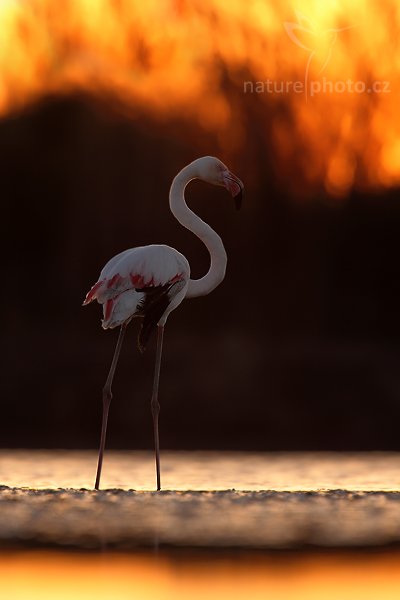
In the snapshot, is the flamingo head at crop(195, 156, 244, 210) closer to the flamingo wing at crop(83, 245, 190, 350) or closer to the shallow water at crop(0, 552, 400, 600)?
the flamingo wing at crop(83, 245, 190, 350)

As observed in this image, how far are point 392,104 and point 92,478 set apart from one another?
11.2 meters

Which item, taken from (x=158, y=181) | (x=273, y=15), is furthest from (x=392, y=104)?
(x=158, y=181)

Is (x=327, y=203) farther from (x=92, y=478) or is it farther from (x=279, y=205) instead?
(x=92, y=478)

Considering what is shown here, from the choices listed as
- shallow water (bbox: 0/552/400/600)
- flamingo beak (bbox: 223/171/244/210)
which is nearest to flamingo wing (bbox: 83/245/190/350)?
flamingo beak (bbox: 223/171/244/210)

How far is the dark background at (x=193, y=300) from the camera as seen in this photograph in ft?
77.0

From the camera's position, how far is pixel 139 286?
11789 mm

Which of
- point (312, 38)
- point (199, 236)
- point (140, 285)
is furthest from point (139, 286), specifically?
point (312, 38)

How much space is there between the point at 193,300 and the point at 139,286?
42.9 feet

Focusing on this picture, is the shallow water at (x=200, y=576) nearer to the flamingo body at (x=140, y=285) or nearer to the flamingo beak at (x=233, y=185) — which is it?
the flamingo body at (x=140, y=285)

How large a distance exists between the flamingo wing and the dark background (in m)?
10.1

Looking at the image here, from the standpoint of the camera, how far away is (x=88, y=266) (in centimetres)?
2603

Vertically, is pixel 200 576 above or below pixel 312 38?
below

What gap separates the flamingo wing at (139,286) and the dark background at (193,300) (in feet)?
33.1

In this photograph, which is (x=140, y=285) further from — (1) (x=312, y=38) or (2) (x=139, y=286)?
(1) (x=312, y=38)
